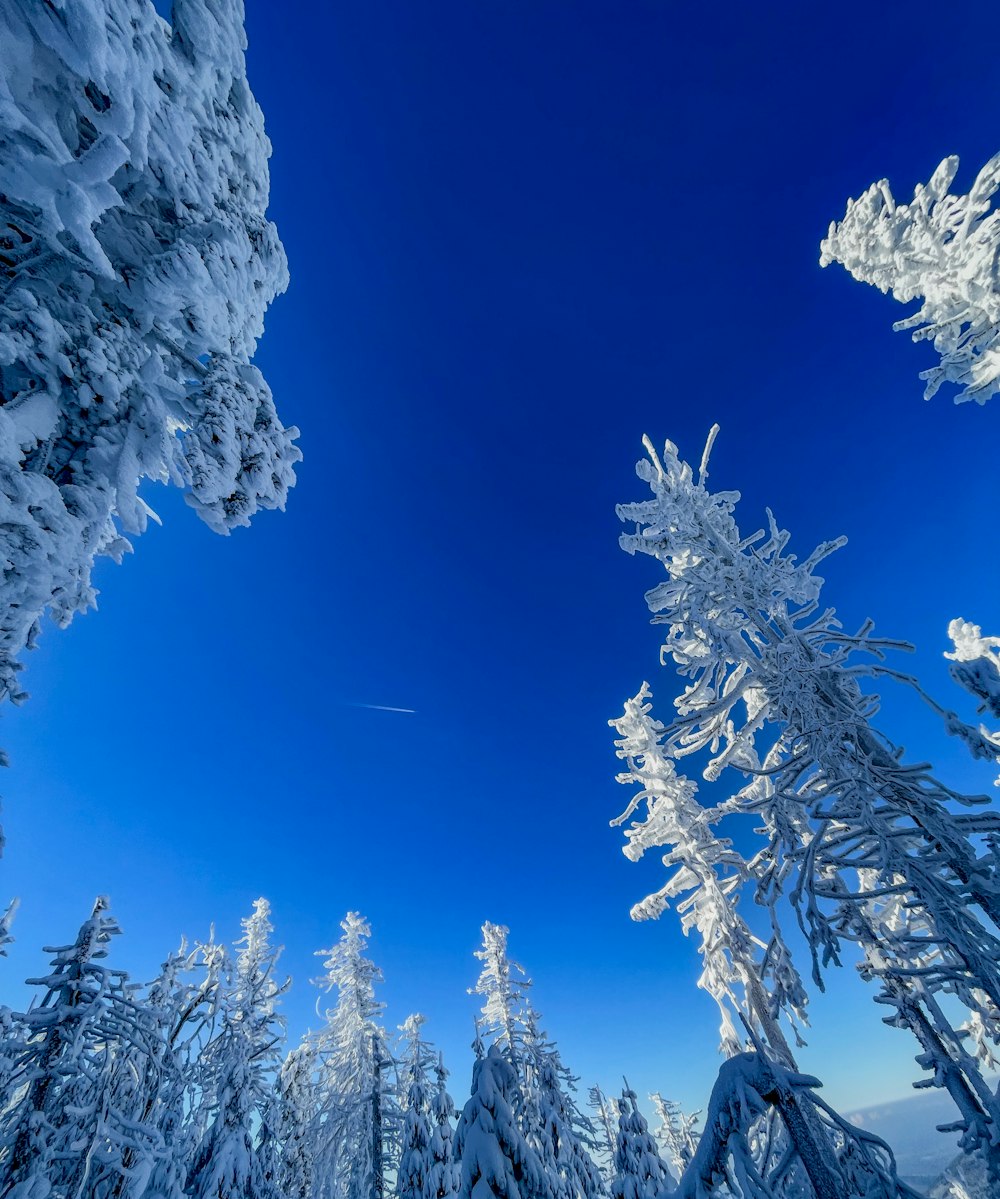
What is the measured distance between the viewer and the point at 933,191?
411 inches

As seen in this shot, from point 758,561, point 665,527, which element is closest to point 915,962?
point 758,561

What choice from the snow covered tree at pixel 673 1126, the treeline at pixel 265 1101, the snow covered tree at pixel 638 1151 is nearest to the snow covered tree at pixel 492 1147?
the treeline at pixel 265 1101

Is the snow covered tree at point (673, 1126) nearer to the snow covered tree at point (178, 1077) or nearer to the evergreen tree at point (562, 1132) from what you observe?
the evergreen tree at point (562, 1132)

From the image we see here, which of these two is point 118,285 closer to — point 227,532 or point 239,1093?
point 227,532

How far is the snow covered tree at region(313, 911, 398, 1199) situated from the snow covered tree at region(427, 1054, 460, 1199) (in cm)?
505

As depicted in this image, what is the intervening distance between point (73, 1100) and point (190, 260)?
13.4 metres

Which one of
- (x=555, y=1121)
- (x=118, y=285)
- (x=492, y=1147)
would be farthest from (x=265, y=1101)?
(x=118, y=285)

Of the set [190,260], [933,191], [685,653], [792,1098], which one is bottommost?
[792,1098]

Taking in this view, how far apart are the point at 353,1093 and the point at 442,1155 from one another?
22.2 feet

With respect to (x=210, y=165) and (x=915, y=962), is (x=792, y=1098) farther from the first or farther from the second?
(x=915, y=962)

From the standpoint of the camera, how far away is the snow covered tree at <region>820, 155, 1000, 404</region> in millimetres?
9930

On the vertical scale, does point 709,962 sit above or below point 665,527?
below

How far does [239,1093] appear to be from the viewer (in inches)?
615

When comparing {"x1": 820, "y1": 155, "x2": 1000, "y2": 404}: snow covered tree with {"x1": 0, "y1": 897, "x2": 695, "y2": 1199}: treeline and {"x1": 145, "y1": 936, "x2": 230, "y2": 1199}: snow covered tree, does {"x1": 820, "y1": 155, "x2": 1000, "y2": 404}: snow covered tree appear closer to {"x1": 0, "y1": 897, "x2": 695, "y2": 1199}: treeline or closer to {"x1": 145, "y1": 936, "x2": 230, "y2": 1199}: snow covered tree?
{"x1": 0, "y1": 897, "x2": 695, "y2": 1199}: treeline
